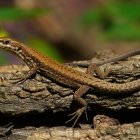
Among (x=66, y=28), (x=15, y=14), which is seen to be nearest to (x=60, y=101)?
(x=15, y=14)

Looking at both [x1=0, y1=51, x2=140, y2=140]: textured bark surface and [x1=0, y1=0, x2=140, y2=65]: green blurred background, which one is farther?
[x1=0, y1=0, x2=140, y2=65]: green blurred background

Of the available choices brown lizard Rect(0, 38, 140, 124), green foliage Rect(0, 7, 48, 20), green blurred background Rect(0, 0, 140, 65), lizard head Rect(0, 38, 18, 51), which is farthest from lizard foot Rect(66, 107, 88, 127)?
green blurred background Rect(0, 0, 140, 65)

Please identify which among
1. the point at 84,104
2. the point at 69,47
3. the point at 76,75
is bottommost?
the point at 84,104

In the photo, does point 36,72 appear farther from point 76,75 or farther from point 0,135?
Answer: point 0,135

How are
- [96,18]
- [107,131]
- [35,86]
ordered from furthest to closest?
[96,18] < [35,86] < [107,131]

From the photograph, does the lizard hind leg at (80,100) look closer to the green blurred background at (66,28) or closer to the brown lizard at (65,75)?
the brown lizard at (65,75)

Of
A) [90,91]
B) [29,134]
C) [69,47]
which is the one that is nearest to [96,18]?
[69,47]

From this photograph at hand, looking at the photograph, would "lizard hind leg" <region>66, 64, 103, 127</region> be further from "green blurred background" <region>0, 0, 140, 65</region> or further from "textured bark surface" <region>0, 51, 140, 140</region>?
"green blurred background" <region>0, 0, 140, 65</region>
